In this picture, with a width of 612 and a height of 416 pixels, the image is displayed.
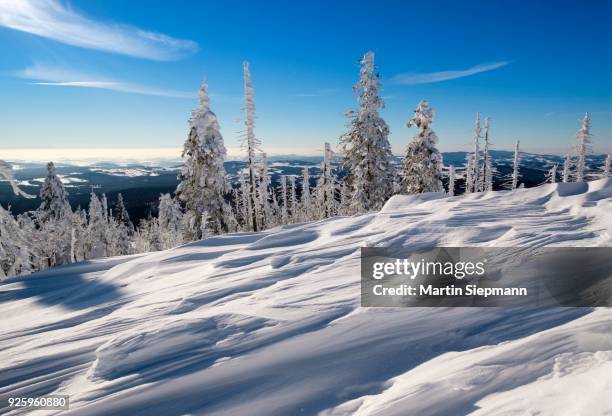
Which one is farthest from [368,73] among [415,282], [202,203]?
[415,282]

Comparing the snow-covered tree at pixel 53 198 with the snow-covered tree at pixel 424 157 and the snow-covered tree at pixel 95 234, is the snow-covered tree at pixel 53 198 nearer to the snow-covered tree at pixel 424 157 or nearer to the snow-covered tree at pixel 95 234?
the snow-covered tree at pixel 95 234

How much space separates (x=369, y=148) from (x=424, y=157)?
444cm

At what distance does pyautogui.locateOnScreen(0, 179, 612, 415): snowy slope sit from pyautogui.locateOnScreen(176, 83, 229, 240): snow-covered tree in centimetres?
1582

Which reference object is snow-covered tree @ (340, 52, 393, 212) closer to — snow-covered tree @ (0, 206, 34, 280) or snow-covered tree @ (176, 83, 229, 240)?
snow-covered tree @ (176, 83, 229, 240)

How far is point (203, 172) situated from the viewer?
839 inches

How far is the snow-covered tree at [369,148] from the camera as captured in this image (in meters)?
22.3

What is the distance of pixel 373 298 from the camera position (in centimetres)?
396

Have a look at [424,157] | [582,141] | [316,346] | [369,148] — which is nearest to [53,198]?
[369,148]

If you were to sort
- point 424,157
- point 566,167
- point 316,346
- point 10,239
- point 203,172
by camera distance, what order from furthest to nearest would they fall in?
point 566,167
point 424,157
point 203,172
point 10,239
point 316,346

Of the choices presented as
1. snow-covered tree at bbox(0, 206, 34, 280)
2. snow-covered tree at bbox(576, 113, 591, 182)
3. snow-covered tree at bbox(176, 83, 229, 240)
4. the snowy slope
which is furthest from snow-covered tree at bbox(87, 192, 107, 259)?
snow-covered tree at bbox(576, 113, 591, 182)

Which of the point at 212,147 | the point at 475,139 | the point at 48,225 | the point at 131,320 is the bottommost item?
the point at 48,225

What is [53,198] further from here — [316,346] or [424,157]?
[316,346]

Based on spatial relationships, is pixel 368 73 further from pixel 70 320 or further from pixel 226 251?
pixel 70 320

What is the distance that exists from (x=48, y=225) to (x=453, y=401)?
113ft
